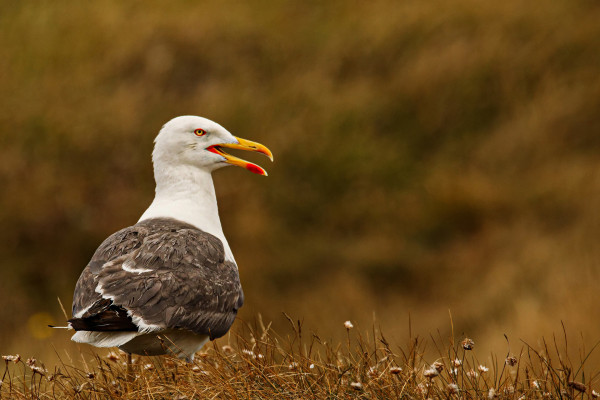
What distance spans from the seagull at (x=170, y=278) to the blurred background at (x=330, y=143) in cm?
340

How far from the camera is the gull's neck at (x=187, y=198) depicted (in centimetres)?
555

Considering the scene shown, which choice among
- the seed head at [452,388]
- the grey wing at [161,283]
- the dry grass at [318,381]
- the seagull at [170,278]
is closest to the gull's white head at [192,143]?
the seagull at [170,278]

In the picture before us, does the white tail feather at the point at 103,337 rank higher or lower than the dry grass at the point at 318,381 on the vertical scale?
higher

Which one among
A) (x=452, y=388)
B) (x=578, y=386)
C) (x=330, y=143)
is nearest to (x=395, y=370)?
(x=452, y=388)

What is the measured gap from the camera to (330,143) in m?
11.1

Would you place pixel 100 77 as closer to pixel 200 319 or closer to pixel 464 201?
pixel 464 201

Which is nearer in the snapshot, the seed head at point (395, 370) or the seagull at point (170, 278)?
the seed head at point (395, 370)

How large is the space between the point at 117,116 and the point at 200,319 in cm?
719

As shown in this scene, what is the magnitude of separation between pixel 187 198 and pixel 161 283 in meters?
1.05

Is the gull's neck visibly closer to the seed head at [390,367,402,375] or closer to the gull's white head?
the gull's white head

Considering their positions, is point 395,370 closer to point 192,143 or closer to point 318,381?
point 318,381

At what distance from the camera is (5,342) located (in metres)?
9.47

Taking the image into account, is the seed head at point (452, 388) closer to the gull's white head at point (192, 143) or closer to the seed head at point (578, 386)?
the seed head at point (578, 386)

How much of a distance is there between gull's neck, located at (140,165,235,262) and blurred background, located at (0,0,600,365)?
328 cm
